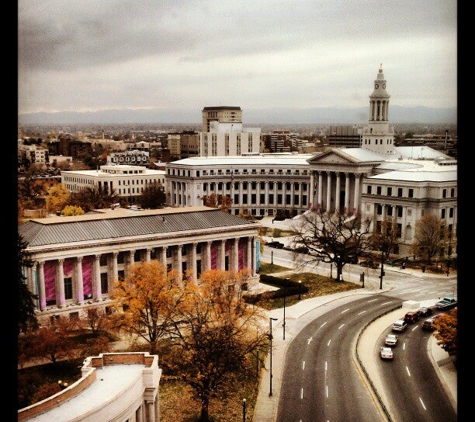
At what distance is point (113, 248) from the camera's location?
27172 millimetres

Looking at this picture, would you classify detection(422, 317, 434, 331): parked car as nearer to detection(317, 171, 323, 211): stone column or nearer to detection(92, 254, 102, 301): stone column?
detection(92, 254, 102, 301): stone column

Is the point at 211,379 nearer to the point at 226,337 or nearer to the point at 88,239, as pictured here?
the point at 226,337

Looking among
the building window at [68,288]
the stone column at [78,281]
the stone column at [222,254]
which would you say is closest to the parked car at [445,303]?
the stone column at [222,254]

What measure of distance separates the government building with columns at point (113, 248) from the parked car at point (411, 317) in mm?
9679

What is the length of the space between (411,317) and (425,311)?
148 cm

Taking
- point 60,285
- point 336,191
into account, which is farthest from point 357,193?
point 60,285

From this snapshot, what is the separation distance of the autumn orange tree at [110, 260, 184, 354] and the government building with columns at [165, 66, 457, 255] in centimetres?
2355

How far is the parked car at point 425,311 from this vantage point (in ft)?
84.5

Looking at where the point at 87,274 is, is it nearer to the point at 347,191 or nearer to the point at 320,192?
the point at 347,191

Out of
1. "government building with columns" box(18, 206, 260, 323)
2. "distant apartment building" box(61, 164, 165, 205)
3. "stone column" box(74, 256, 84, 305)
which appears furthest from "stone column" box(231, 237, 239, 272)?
"distant apartment building" box(61, 164, 165, 205)

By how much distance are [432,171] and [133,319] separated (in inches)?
1094

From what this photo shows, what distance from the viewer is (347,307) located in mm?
27484

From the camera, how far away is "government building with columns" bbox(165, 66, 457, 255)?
40906 millimetres
